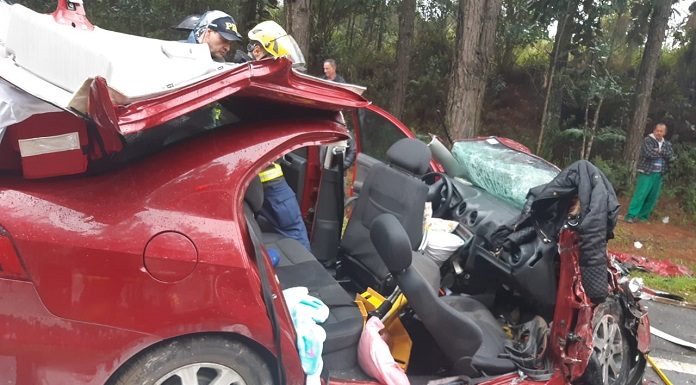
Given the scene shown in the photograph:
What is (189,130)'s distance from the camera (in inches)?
92.2

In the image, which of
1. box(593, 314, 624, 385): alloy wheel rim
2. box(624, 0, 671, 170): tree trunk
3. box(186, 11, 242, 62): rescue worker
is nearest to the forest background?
box(624, 0, 671, 170): tree trunk

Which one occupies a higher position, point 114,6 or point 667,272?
point 114,6

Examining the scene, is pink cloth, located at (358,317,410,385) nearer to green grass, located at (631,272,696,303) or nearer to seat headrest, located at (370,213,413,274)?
seat headrest, located at (370,213,413,274)

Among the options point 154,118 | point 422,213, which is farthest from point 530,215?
point 154,118

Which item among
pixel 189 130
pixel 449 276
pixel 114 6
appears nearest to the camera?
pixel 189 130

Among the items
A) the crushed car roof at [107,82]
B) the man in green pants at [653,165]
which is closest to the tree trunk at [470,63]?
the man in green pants at [653,165]

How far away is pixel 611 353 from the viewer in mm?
3408

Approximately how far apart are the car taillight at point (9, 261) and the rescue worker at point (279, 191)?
5.50ft

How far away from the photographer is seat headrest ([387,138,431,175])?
3.60m

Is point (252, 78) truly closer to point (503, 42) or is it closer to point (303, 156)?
point (303, 156)

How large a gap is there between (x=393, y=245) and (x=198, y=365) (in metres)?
1.00

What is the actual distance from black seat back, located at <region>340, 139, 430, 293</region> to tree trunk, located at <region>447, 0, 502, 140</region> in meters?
4.50

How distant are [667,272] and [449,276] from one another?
4.79 m

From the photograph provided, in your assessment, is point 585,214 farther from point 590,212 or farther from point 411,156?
point 411,156
